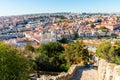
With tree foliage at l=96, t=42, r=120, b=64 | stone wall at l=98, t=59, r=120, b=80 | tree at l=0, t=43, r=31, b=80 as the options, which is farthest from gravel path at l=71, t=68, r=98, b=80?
tree foliage at l=96, t=42, r=120, b=64

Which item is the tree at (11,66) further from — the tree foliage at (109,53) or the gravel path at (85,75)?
the tree foliage at (109,53)

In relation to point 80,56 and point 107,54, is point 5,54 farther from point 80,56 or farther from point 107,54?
point 107,54

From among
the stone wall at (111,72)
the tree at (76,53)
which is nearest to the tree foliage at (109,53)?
the tree at (76,53)

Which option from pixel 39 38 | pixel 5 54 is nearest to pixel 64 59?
pixel 5 54

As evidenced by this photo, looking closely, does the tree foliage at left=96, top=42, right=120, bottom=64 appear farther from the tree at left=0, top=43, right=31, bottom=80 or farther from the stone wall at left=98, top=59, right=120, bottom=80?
the stone wall at left=98, top=59, right=120, bottom=80

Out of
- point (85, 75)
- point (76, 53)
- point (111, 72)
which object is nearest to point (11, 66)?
point (85, 75)

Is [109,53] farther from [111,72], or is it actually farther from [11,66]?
[111,72]
